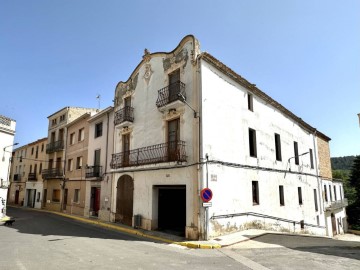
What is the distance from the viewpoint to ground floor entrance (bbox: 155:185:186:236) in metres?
14.7

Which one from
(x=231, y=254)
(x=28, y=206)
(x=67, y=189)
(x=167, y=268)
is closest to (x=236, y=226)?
(x=231, y=254)

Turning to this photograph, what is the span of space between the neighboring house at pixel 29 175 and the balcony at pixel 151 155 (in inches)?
765

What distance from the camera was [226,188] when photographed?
512 inches

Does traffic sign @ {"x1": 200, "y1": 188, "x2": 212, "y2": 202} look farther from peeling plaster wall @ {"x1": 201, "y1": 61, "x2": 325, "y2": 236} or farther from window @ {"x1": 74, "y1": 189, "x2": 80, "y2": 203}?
window @ {"x1": 74, "y1": 189, "x2": 80, "y2": 203}

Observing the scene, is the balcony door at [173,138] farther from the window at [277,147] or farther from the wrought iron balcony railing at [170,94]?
the window at [277,147]

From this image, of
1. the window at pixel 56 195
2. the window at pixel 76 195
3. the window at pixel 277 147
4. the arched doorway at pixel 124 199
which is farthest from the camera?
the window at pixel 56 195

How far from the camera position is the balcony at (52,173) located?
87.9 ft

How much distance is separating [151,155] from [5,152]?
44.9 ft

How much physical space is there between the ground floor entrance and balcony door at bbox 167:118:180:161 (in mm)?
2383

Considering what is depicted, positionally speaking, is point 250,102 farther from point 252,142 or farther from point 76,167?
point 76,167

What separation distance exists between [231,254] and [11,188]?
43272 mm

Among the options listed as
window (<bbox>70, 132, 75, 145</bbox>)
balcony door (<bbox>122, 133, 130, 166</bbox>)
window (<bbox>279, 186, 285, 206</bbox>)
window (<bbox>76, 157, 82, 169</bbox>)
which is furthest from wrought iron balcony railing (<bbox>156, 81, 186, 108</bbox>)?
window (<bbox>70, 132, 75, 145</bbox>)

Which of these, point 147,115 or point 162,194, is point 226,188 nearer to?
point 162,194

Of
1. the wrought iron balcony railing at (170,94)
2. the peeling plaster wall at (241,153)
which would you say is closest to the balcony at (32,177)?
the wrought iron balcony railing at (170,94)
